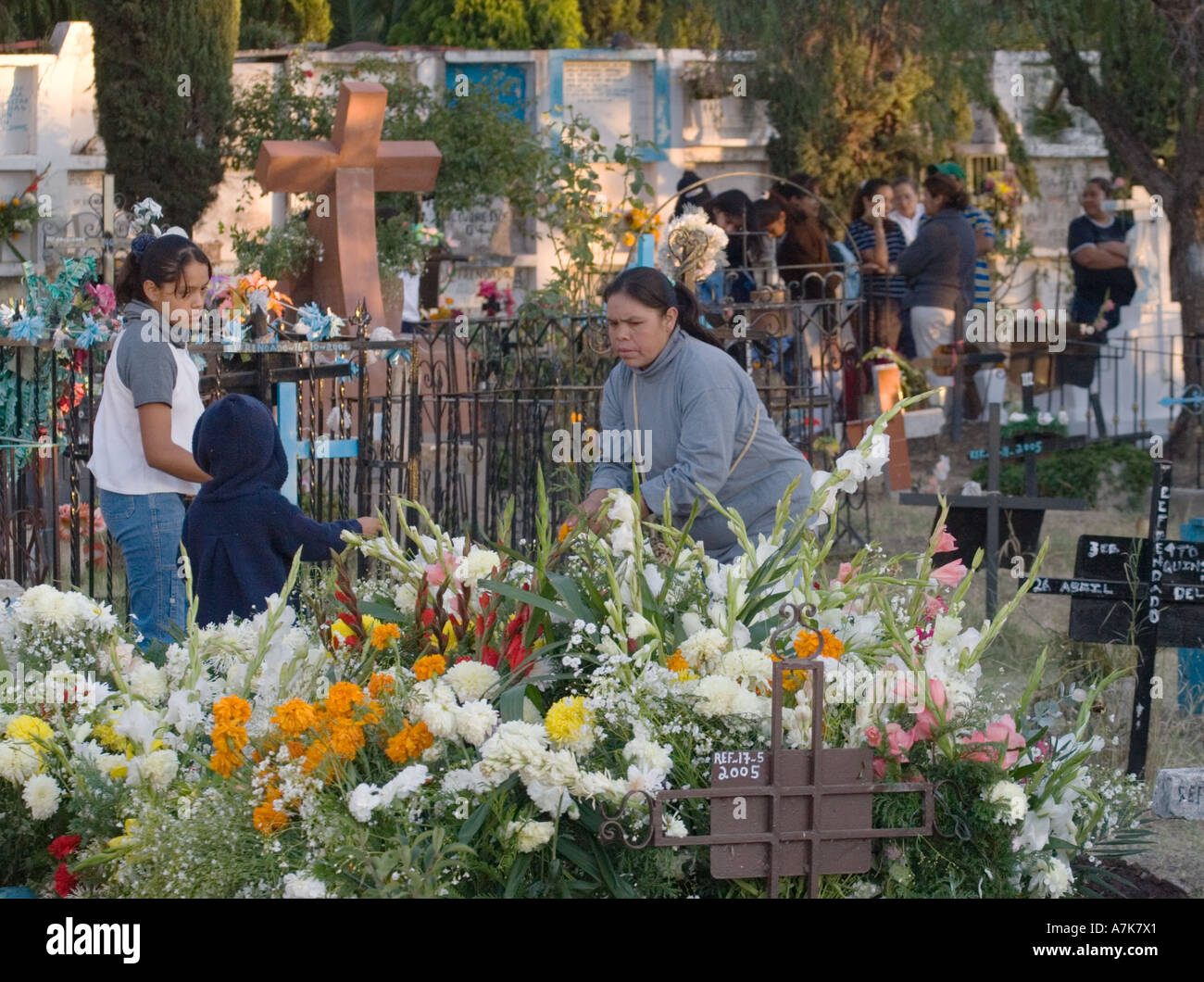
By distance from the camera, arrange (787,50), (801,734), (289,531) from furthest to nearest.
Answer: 1. (787,50)
2. (289,531)
3. (801,734)

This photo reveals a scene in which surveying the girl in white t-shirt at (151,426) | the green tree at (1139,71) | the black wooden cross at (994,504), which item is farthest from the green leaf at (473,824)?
the green tree at (1139,71)

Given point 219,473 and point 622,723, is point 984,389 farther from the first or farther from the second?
point 622,723

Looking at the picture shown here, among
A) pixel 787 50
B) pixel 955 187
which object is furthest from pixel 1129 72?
pixel 787 50

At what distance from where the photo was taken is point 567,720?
97.3 inches

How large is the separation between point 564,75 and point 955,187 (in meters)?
7.35

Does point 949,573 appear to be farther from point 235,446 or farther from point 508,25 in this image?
point 508,25

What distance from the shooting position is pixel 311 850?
2.42 metres

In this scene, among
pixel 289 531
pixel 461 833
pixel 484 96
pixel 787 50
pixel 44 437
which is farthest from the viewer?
pixel 484 96

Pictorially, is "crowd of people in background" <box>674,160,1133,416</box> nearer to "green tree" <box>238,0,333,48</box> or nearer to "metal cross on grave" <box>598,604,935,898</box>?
"metal cross on grave" <box>598,604,935,898</box>

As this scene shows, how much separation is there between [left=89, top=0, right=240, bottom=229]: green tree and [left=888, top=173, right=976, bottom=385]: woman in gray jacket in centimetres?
626

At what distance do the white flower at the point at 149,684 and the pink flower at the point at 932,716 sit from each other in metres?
1.34

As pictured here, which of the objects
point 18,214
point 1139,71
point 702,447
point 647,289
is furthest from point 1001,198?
point 702,447

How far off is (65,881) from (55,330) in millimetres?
3543

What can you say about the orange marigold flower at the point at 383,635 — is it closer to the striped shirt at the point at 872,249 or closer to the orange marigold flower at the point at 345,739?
the orange marigold flower at the point at 345,739
